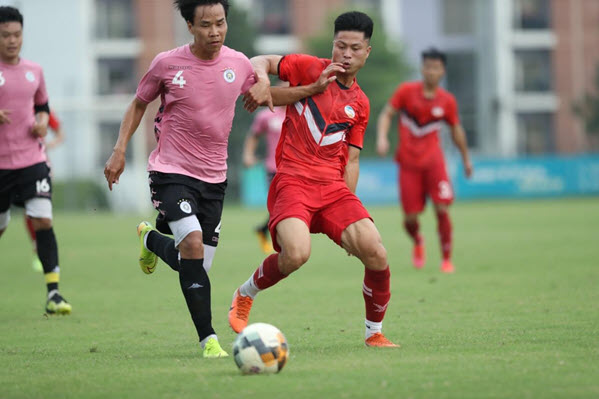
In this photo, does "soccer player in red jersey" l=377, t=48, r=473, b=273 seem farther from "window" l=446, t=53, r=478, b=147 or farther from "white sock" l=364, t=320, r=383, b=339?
"window" l=446, t=53, r=478, b=147

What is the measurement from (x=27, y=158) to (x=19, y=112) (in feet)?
1.44

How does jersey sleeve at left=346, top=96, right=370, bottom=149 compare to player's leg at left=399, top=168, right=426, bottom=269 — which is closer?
jersey sleeve at left=346, top=96, right=370, bottom=149

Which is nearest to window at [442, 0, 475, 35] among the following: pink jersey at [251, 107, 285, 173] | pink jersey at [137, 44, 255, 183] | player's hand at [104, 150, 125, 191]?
pink jersey at [251, 107, 285, 173]

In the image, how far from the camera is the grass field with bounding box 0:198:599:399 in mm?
5828

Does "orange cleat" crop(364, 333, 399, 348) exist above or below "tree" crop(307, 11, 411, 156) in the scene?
above

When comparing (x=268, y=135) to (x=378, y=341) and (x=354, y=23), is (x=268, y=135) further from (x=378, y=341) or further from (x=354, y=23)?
(x=378, y=341)

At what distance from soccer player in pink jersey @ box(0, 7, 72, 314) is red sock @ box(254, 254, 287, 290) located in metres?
2.82

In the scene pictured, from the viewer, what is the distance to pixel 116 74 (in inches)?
2004

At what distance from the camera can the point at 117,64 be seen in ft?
167

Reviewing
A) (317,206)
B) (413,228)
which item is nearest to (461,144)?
(413,228)

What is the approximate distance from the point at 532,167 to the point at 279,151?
99.6 ft

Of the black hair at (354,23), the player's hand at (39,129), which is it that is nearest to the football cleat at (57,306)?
the player's hand at (39,129)

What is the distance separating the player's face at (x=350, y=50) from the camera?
763 cm

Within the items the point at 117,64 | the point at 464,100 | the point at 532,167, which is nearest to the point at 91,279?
the point at 532,167
